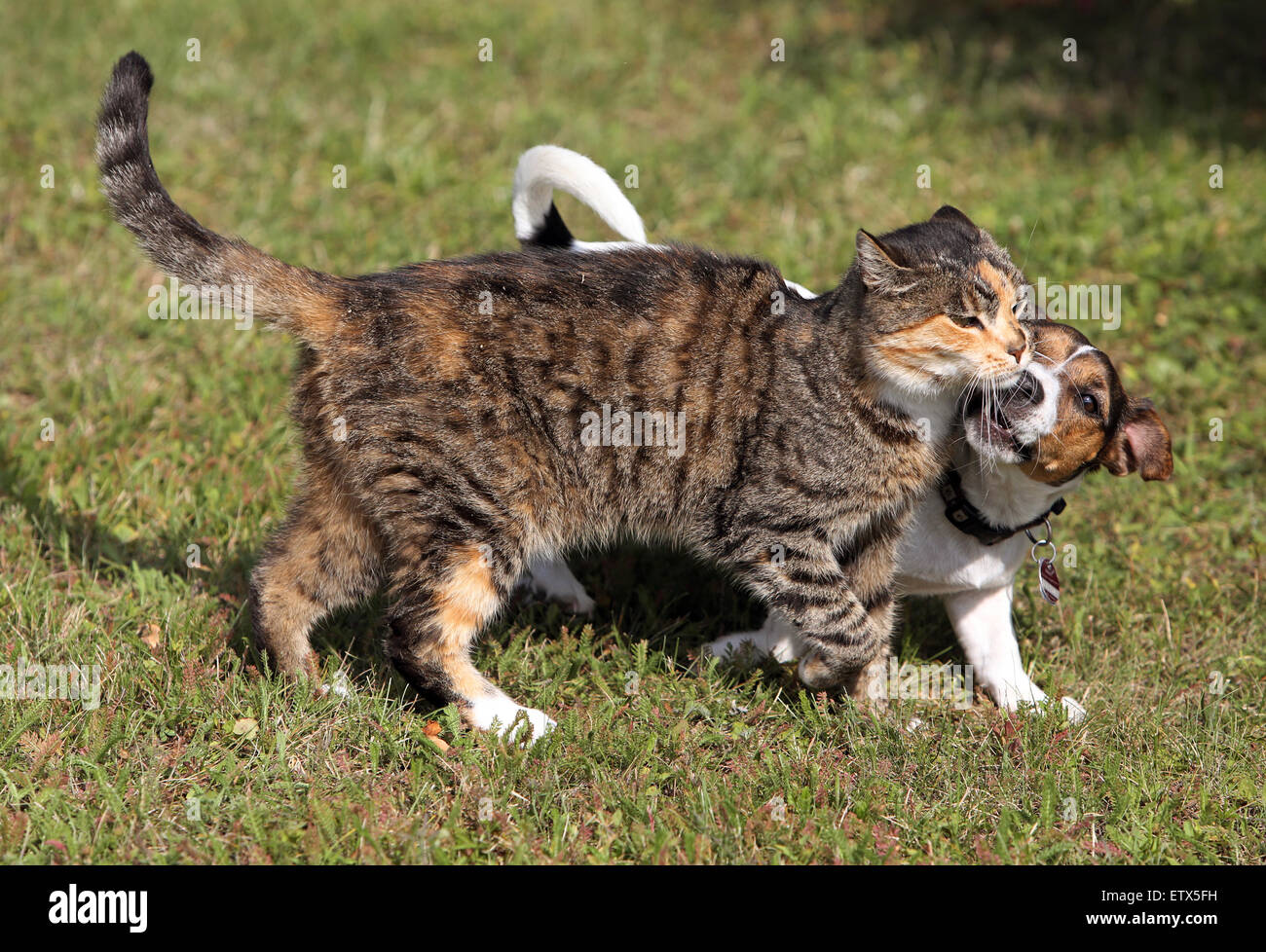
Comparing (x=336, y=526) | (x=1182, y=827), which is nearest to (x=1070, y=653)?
(x=1182, y=827)

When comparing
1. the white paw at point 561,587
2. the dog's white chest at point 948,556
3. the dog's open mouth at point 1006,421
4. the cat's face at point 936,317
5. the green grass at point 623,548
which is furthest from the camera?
the white paw at point 561,587

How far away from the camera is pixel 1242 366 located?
19.7 ft

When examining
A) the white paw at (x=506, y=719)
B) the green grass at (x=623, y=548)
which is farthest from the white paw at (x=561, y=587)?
the white paw at (x=506, y=719)

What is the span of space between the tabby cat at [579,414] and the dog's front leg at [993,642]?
0.44 meters

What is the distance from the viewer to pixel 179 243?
372cm

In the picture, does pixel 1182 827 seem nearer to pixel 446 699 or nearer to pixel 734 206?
pixel 446 699

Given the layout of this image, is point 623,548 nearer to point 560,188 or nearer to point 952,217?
point 560,188

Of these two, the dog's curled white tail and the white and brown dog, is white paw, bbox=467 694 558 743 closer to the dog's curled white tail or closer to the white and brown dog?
the white and brown dog

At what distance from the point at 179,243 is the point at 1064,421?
2.81 m

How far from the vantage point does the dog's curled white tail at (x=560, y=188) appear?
416 centimetres

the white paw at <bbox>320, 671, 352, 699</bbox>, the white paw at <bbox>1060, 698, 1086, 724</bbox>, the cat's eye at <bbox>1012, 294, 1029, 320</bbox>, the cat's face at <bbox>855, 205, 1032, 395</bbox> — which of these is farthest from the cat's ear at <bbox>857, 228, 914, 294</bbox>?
the white paw at <bbox>320, 671, 352, 699</bbox>

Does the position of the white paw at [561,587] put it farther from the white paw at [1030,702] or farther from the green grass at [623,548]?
the white paw at [1030,702]

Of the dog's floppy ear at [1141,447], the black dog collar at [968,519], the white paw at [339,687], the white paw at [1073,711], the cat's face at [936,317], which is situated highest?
the cat's face at [936,317]

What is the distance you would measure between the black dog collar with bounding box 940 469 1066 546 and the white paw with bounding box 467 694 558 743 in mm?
1499
